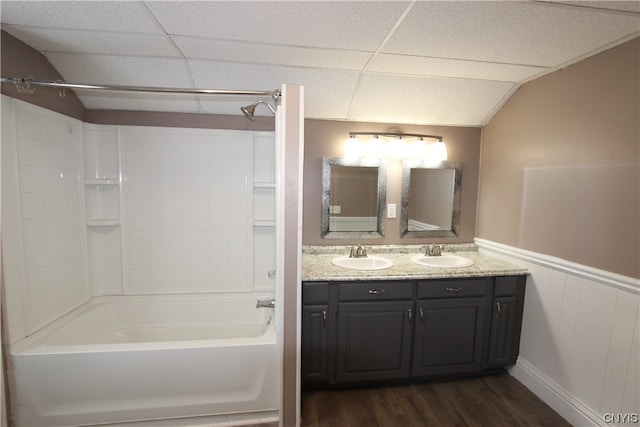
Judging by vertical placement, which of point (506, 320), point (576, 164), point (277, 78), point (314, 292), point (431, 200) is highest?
point (277, 78)

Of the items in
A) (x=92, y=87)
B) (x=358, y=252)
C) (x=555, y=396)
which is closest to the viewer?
(x=92, y=87)

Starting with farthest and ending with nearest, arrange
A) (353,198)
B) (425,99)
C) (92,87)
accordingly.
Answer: (353,198)
(425,99)
(92,87)

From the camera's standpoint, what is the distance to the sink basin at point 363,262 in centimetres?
211

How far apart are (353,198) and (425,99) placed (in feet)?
3.04

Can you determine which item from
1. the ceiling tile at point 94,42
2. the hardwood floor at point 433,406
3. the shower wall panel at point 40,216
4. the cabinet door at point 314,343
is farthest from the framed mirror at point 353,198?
the shower wall panel at point 40,216

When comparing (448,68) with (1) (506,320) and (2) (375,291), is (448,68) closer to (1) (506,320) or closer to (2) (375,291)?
(2) (375,291)

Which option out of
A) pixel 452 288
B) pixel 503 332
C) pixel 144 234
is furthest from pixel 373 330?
pixel 144 234

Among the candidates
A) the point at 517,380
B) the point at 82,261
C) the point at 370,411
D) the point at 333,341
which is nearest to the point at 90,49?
the point at 82,261

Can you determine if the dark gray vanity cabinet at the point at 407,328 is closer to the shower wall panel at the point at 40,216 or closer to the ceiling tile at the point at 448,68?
the ceiling tile at the point at 448,68

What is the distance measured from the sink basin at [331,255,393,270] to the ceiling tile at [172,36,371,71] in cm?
135

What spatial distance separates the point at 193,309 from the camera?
2.34 metres

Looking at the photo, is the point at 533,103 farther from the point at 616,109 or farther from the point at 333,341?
the point at 333,341

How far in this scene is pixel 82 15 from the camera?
4.42 feet

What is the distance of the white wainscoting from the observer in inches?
56.9
